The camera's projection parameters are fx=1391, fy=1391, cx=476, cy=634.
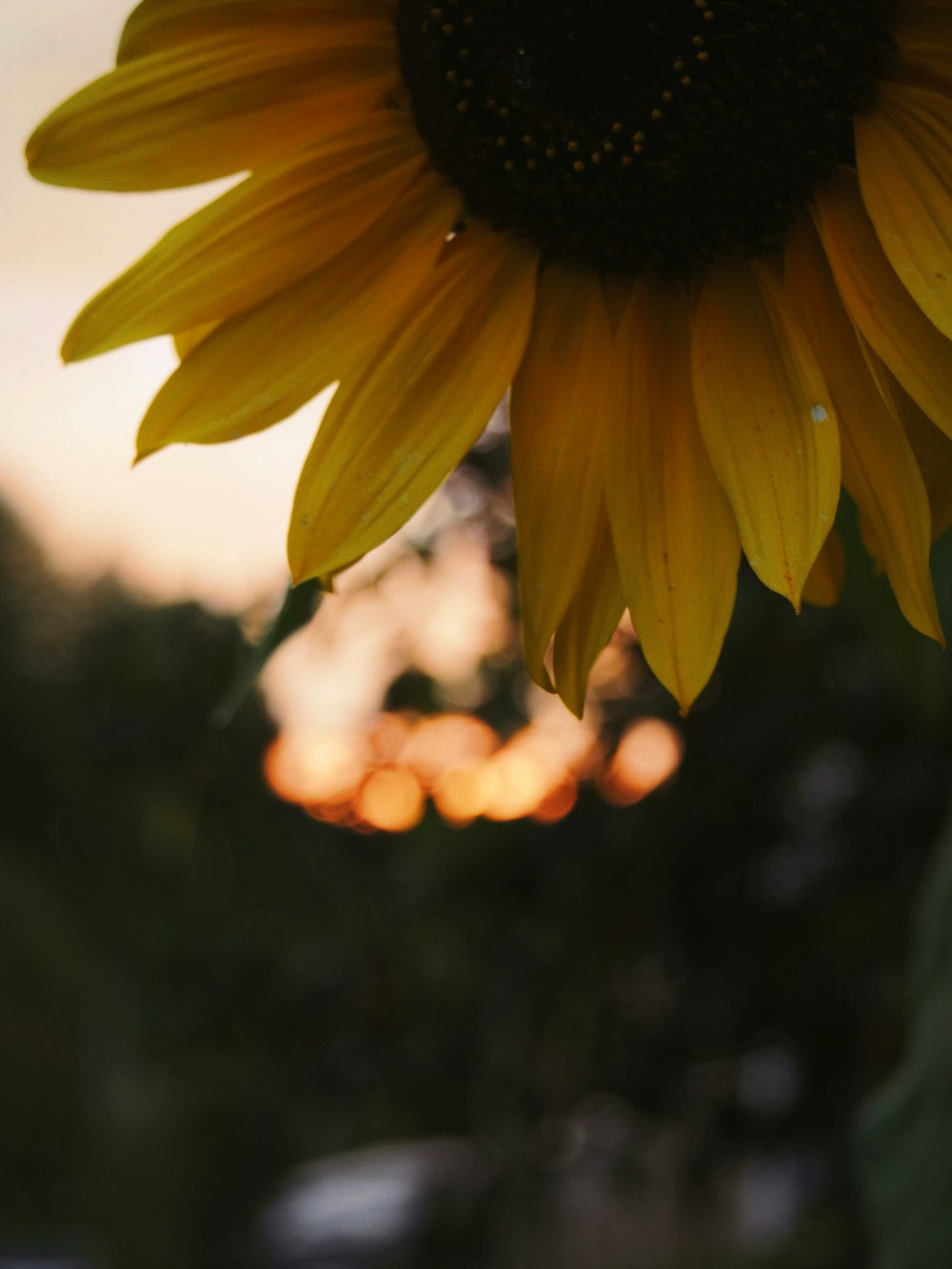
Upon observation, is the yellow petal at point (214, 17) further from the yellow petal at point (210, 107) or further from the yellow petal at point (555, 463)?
the yellow petal at point (555, 463)

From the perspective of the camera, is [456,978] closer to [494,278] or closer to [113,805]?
[494,278]

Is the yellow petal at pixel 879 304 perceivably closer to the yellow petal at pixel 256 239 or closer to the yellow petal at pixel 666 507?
the yellow petal at pixel 666 507

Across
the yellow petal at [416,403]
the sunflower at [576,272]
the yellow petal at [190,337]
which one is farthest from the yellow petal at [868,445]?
the yellow petal at [190,337]

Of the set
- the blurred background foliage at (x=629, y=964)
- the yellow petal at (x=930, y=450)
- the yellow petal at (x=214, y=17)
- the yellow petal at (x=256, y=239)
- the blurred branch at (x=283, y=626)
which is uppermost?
the yellow petal at (x=214, y=17)

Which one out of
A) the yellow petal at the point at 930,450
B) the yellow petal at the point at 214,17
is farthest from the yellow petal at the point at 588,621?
the yellow petal at the point at 214,17

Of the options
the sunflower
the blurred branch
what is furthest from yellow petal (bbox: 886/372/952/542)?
the blurred branch

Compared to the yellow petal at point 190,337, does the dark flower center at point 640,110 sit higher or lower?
higher

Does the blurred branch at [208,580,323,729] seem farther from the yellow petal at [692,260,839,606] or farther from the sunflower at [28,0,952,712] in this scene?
the yellow petal at [692,260,839,606]

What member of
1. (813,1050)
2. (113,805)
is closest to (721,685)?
(813,1050)

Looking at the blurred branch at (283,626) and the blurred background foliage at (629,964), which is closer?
the blurred branch at (283,626)
